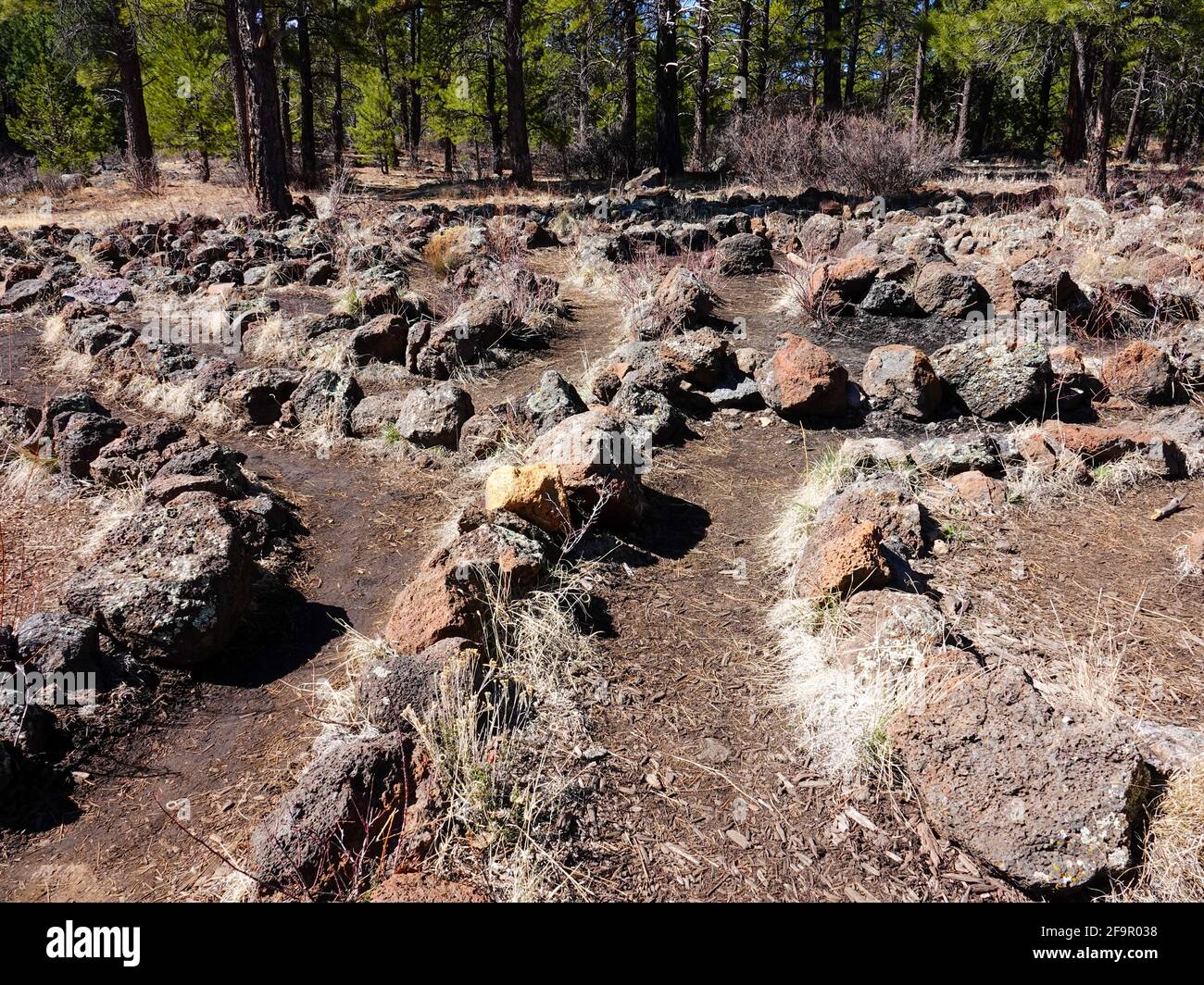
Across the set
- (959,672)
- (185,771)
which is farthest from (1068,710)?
(185,771)

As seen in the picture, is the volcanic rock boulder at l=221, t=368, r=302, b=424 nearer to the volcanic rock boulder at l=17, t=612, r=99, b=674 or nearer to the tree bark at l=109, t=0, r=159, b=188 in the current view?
the volcanic rock boulder at l=17, t=612, r=99, b=674

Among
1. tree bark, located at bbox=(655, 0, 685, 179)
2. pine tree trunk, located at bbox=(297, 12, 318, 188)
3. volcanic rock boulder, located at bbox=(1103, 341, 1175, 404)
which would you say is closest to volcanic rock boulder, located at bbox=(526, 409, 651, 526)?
volcanic rock boulder, located at bbox=(1103, 341, 1175, 404)

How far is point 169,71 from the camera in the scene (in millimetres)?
20141

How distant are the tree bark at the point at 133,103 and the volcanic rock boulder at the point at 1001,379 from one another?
1860cm

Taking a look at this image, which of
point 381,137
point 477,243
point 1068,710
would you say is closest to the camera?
point 1068,710

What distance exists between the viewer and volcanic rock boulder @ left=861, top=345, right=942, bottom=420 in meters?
5.21

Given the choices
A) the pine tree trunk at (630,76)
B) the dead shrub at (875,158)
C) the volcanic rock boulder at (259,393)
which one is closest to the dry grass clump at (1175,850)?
the volcanic rock boulder at (259,393)

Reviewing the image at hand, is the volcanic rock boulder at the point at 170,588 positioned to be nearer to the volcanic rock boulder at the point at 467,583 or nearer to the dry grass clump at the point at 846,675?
the volcanic rock boulder at the point at 467,583

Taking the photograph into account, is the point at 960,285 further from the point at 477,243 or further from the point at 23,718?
the point at 23,718

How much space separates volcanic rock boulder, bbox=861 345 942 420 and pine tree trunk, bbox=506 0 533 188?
13770 millimetres

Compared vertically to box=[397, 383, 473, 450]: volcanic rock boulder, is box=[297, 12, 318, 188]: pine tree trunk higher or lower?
higher

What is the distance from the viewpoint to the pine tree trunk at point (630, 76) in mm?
17000

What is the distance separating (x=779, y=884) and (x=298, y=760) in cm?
165

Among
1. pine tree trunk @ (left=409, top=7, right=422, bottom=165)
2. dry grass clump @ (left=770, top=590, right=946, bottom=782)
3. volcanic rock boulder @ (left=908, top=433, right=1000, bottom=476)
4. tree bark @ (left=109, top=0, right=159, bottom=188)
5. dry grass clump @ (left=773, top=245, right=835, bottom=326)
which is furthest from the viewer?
pine tree trunk @ (left=409, top=7, right=422, bottom=165)
